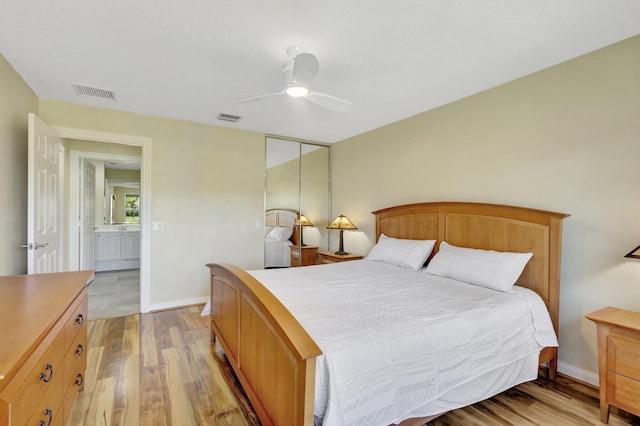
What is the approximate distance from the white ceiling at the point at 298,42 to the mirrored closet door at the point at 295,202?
5.45 ft

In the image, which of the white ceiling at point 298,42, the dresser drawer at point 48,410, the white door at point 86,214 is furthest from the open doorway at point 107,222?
the dresser drawer at point 48,410

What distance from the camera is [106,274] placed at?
5824 millimetres

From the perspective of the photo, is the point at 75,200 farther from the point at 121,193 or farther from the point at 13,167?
the point at 121,193

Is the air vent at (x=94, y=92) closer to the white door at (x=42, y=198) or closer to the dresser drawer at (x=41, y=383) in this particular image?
the white door at (x=42, y=198)

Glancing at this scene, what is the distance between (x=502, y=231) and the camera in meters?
2.62

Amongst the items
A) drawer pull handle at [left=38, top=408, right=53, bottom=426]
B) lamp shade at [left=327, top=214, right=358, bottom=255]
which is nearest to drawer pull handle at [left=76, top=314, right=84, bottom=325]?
drawer pull handle at [left=38, top=408, right=53, bottom=426]

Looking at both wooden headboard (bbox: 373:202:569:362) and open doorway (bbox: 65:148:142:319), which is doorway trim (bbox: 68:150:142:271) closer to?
open doorway (bbox: 65:148:142:319)

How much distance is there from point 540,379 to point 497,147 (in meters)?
1.97

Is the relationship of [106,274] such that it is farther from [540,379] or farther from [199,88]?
[540,379]

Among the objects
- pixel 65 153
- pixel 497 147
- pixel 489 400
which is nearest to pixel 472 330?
pixel 489 400

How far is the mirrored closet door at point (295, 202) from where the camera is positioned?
4605 mm

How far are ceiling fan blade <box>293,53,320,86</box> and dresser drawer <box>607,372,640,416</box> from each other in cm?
268

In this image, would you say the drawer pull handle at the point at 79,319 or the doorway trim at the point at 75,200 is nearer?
the drawer pull handle at the point at 79,319

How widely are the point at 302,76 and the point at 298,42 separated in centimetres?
28
